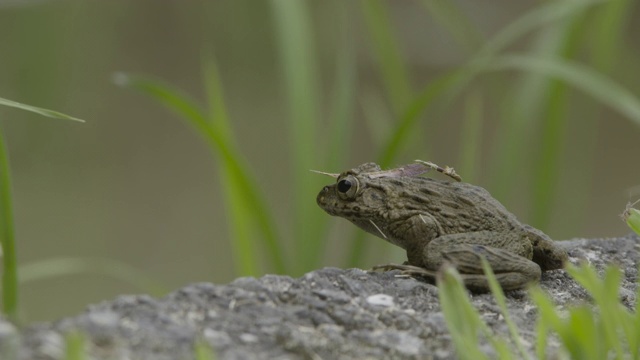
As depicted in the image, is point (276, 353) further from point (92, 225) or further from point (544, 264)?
point (92, 225)

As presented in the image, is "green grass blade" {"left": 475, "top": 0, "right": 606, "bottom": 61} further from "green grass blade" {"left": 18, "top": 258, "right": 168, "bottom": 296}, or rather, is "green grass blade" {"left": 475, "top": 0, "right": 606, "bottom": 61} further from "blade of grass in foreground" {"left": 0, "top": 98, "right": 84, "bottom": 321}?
"blade of grass in foreground" {"left": 0, "top": 98, "right": 84, "bottom": 321}

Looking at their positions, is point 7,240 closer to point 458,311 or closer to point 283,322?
point 283,322

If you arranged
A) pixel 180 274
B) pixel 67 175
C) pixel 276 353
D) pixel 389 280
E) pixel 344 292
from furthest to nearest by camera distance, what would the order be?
pixel 67 175
pixel 180 274
pixel 389 280
pixel 344 292
pixel 276 353

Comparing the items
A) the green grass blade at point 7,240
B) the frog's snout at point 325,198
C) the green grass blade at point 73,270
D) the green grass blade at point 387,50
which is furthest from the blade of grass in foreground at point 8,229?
the green grass blade at point 387,50

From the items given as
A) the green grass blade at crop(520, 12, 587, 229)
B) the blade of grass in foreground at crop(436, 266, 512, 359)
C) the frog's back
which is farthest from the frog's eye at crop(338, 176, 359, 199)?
the green grass blade at crop(520, 12, 587, 229)

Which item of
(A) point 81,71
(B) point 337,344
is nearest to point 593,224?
(A) point 81,71

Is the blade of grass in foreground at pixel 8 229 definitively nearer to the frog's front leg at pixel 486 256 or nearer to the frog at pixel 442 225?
the frog at pixel 442 225

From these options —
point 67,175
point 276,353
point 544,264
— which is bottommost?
point 276,353

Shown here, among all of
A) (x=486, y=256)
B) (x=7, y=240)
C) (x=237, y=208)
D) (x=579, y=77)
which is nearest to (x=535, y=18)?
(x=579, y=77)

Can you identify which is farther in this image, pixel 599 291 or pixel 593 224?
pixel 593 224
